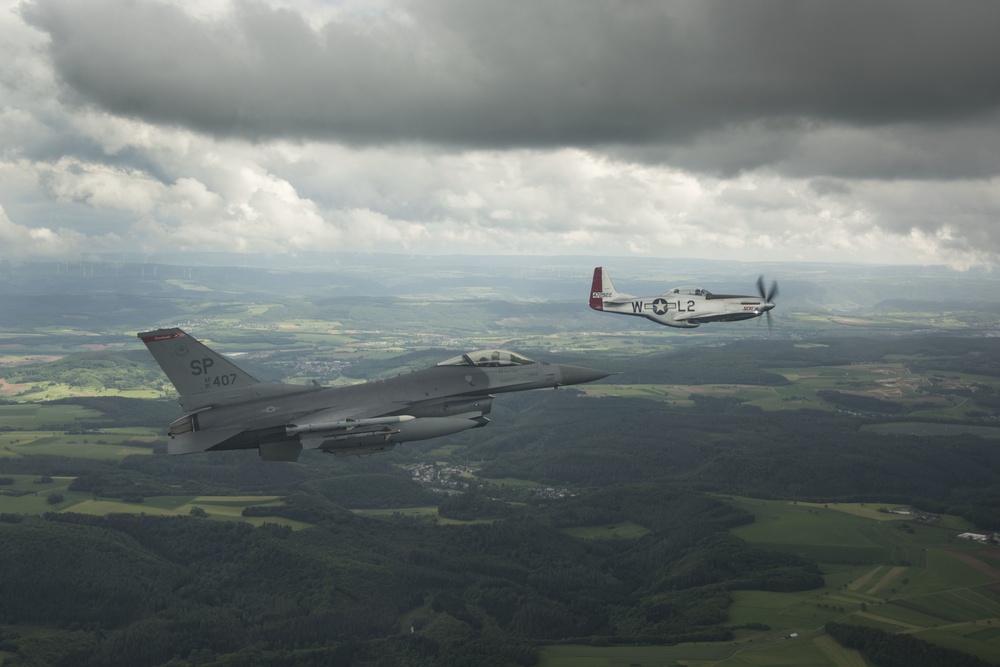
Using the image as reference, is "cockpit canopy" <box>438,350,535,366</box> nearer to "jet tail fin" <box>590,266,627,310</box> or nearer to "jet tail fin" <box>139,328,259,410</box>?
"jet tail fin" <box>590,266,627,310</box>

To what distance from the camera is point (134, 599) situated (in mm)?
170875

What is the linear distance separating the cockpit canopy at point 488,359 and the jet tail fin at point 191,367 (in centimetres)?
1321

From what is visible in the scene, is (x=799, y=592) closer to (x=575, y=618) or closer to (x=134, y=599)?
(x=575, y=618)

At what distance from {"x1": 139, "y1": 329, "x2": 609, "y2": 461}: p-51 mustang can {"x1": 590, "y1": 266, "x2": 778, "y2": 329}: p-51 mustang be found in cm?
592

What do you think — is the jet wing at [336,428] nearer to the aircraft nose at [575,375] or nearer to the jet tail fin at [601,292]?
the aircraft nose at [575,375]

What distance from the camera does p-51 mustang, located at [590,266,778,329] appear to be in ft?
147

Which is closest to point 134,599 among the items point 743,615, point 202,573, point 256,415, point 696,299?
point 202,573

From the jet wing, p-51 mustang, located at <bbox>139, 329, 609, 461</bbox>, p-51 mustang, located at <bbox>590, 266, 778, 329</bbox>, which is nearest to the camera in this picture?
the jet wing

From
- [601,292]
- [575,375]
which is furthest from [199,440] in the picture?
[601,292]

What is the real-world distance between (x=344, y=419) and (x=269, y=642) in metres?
142

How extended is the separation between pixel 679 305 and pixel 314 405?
82.1 ft

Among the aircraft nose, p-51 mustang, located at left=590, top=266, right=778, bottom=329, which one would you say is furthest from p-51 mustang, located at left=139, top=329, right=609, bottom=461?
p-51 mustang, located at left=590, top=266, right=778, bottom=329

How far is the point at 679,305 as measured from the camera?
47188mm

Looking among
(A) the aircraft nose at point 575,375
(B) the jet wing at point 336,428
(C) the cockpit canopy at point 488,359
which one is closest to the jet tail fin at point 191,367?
(B) the jet wing at point 336,428
